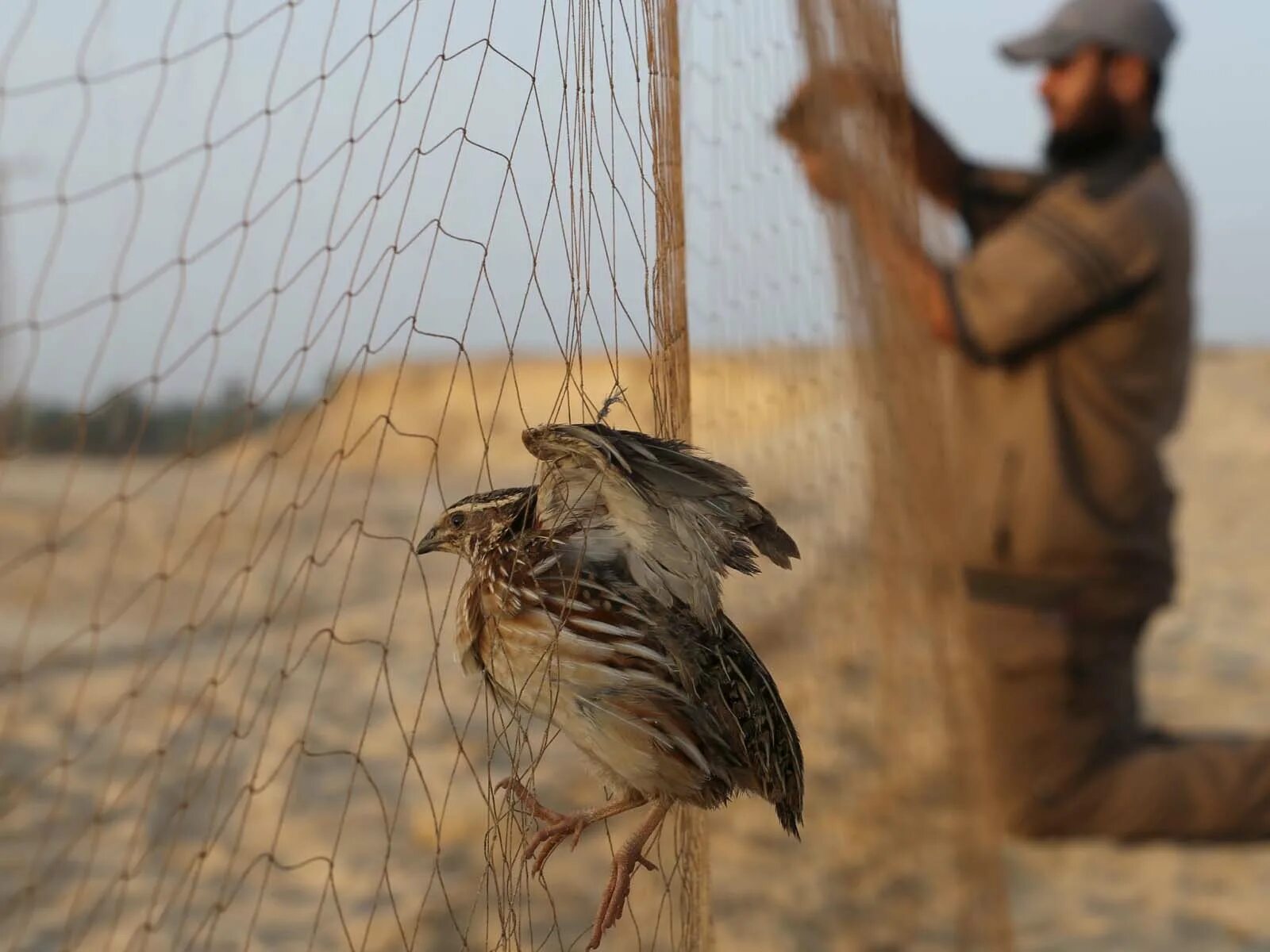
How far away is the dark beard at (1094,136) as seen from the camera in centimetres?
512

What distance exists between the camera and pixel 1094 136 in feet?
16.9

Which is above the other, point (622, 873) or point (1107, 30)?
point (1107, 30)

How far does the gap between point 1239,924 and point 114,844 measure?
356 centimetres

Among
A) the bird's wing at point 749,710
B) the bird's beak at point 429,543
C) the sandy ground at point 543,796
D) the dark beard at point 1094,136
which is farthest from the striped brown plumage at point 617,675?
the dark beard at point 1094,136

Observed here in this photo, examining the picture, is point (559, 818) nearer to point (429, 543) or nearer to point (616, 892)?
point (616, 892)

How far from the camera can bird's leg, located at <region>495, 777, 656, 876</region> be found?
68.9 inches

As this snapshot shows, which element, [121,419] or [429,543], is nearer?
[429,543]

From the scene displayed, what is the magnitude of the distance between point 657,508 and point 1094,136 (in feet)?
13.5

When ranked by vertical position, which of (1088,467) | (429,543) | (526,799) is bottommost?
(526,799)

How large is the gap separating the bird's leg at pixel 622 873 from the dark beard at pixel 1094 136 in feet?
13.3

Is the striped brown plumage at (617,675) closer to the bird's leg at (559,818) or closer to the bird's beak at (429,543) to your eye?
the bird's leg at (559,818)

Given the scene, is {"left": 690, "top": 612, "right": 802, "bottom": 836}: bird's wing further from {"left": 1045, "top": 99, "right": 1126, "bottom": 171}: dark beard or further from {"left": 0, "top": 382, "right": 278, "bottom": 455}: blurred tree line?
{"left": 1045, "top": 99, "right": 1126, "bottom": 171}: dark beard

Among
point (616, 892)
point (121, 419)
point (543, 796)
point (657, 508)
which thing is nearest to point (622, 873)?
point (616, 892)

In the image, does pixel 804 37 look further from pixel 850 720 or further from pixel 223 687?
pixel 223 687
